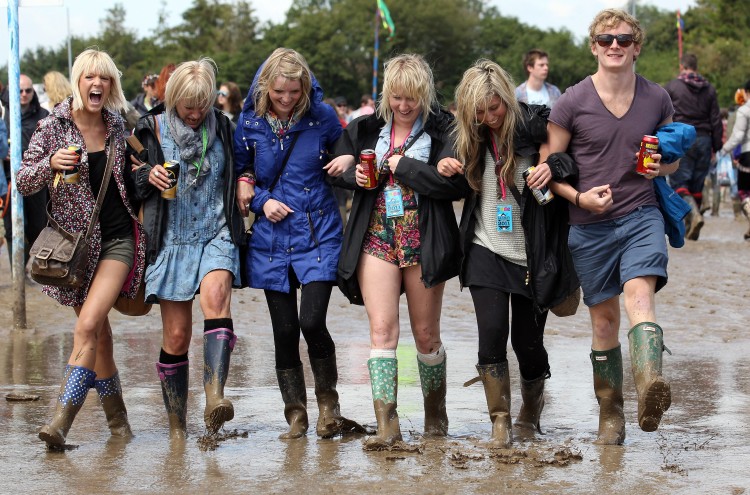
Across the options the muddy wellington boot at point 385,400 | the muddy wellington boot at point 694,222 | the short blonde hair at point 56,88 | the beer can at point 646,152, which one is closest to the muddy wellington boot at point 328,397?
the muddy wellington boot at point 385,400

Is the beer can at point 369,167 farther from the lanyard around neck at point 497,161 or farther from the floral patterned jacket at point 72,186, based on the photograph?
the floral patterned jacket at point 72,186

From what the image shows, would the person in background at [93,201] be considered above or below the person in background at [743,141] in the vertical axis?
below

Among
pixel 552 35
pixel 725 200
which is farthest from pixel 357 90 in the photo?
pixel 725 200

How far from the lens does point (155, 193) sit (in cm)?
597

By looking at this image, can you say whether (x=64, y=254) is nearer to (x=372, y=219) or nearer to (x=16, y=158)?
(x=372, y=219)

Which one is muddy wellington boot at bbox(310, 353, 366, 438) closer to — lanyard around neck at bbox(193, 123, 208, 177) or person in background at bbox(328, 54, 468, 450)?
person in background at bbox(328, 54, 468, 450)

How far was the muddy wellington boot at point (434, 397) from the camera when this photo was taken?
239 inches

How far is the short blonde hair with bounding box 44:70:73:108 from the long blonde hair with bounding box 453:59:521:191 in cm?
505

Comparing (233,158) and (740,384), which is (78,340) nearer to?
(233,158)

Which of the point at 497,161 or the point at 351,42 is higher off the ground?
the point at 351,42

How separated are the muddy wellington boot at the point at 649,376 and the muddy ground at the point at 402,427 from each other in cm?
21

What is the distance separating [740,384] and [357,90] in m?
71.8

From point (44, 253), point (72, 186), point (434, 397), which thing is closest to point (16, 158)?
point (72, 186)

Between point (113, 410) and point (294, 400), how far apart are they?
879 mm
